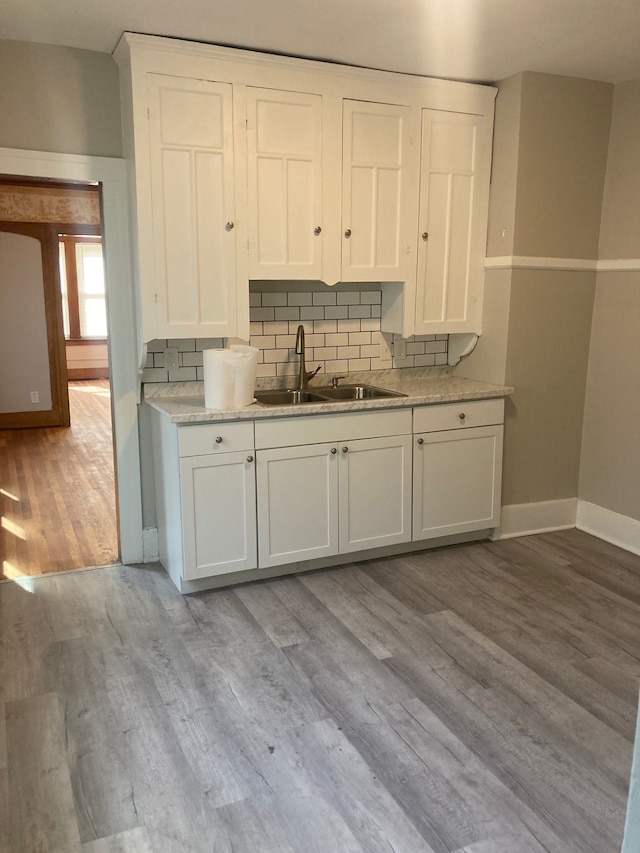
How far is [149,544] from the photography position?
3.73m

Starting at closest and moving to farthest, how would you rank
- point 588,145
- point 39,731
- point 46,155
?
point 39,731 → point 46,155 → point 588,145

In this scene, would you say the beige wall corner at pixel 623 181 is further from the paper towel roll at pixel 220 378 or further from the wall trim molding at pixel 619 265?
the paper towel roll at pixel 220 378

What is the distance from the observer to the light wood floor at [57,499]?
151 inches

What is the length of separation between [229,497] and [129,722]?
1146mm

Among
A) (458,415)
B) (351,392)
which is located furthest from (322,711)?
(351,392)

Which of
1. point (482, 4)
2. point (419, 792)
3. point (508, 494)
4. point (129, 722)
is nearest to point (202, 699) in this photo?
point (129, 722)

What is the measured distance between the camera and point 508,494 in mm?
4074

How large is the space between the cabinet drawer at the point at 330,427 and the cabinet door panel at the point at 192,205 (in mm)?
537

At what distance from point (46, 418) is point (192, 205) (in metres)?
4.75

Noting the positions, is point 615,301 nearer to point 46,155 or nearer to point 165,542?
point 165,542

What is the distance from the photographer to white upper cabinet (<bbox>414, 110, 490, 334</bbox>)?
3.72 m

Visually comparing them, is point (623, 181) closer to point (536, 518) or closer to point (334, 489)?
point (536, 518)

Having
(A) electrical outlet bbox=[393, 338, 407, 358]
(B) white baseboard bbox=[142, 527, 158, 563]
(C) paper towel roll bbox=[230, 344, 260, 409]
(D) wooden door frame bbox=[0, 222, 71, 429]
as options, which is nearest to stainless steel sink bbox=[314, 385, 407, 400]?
(A) electrical outlet bbox=[393, 338, 407, 358]

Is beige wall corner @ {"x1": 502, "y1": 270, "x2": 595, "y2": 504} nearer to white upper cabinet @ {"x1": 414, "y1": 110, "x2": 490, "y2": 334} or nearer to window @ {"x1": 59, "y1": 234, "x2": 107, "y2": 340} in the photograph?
white upper cabinet @ {"x1": 414, "y1": 110, "x2": 490, "y2": 334}
